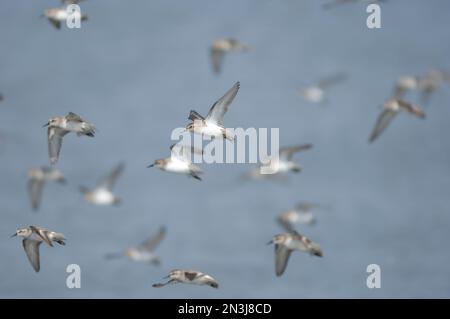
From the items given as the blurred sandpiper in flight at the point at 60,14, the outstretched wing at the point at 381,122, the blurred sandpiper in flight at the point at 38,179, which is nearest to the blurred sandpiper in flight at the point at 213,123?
the blurred sandpiper in flight at the point at 60,14

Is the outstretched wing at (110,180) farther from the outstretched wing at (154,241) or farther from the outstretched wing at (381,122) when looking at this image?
the outstretched wing at (381,122)

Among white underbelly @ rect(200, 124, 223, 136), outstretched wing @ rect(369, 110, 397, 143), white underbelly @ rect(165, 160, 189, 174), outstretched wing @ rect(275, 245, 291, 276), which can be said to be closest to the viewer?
white underbelly @ rect(200, 124, 223, 136)

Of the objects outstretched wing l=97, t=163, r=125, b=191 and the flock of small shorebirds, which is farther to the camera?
outstretched wing l=97, t=163, r=125, b=191

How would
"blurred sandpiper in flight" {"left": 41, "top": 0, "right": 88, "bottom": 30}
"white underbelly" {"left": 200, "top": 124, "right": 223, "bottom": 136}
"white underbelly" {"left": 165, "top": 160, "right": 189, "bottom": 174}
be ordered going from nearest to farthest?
1. "white underbelly" {"left": 200, "top": 124, "right": 223, "bottom": 136}
2. "white underbelly" {"left": 165, "top": 160, "right": 189, "bottom": 174}
3. "blurred sandpiper in flight" {"left": 41, "top": 0, "right": 88, "bottom": 30}

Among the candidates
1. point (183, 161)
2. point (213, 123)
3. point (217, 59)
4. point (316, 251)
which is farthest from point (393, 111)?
point (213, 123)

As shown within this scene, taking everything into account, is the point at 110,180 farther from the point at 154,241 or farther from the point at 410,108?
the point at 410,108

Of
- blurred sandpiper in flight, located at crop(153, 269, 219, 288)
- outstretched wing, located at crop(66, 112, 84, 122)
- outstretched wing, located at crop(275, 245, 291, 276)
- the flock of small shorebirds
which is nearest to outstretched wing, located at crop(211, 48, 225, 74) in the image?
the flock of small shorebirds

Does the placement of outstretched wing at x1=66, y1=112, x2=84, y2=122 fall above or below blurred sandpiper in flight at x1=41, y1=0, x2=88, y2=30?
below

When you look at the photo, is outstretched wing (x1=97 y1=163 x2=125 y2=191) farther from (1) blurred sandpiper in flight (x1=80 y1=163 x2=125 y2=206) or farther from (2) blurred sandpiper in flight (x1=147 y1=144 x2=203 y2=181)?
(2) blurred sandpiper in flight (x1=147 y1=144 x2=203 y2=181)
